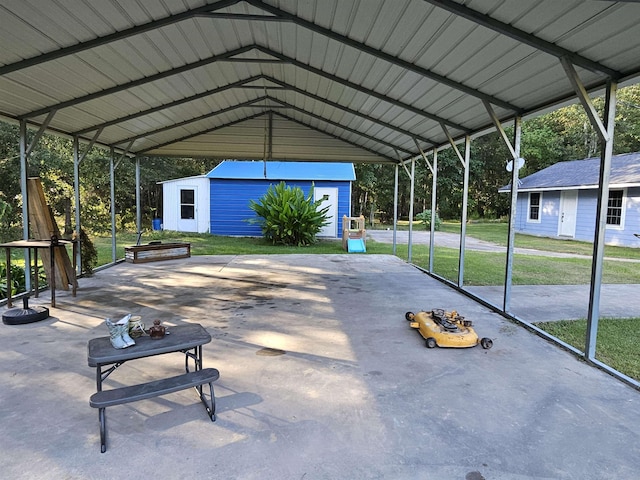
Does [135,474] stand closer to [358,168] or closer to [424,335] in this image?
[424,335]

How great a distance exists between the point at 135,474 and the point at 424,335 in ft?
9.25

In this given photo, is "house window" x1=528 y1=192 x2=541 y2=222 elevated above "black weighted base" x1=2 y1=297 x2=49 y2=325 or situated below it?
above

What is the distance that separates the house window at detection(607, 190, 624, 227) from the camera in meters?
13.3

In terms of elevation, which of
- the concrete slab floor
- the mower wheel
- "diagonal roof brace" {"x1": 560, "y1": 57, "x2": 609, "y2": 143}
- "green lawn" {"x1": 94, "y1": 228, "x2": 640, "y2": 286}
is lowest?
the concrete slab floor

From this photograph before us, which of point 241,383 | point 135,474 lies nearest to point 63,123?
point 241,383

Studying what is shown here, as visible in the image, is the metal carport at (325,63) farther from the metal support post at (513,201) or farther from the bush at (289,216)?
the bush at (289,216)

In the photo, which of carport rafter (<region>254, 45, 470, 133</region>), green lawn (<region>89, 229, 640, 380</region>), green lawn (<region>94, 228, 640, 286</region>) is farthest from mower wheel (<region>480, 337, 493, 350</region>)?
carport rafter (<region>254, 45, 470, 133</region>)

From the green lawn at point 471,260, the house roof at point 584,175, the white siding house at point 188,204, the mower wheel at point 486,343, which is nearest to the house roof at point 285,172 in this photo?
the white siding house at point 188,204

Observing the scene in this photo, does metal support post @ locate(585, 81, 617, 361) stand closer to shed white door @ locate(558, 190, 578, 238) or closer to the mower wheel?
the mower wheel

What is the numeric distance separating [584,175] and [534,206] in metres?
2.83

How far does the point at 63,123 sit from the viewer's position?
→ 21.0ft

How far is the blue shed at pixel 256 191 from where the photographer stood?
1427cm

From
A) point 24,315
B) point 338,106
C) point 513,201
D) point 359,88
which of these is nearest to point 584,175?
point 338,106

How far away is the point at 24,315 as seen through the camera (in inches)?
172
